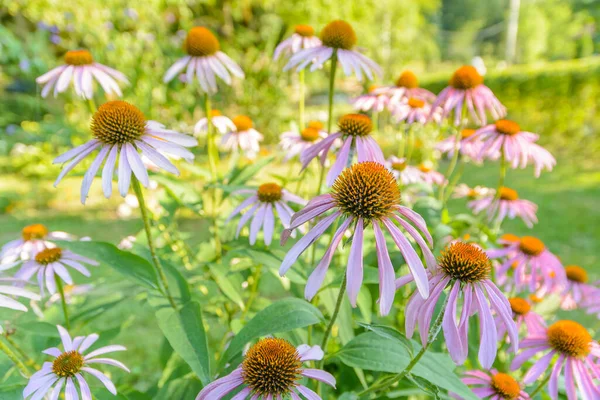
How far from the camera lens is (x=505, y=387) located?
96cm

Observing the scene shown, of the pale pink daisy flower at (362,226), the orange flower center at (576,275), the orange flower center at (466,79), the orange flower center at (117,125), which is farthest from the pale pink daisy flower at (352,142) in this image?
the orange flower center at (576,275)

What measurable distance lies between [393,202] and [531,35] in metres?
26.6

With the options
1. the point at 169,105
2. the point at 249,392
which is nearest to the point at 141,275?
the point at 249,392

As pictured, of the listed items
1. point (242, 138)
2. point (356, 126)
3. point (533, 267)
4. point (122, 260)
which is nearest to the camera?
point (122, 260)

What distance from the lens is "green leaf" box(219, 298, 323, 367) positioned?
31.1 inches

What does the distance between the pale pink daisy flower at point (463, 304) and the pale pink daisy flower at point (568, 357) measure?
0.40 meters

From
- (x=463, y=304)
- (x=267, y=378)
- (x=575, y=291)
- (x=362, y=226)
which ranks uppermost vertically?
(x=362, y=226)

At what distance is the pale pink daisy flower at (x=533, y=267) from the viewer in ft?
4.45

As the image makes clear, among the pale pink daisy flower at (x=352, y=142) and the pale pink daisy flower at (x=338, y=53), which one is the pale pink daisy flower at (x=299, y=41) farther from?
the pale pink daisy flower at (x=352, y=142)

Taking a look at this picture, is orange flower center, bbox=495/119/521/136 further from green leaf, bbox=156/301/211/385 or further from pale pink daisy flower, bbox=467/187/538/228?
green leaf, bbox=156/301/211/385

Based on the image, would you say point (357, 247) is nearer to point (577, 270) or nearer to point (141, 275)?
→ point (141, 275)

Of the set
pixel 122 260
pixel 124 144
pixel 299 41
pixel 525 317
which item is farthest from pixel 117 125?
pixel 525 317

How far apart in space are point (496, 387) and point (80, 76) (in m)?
1.46

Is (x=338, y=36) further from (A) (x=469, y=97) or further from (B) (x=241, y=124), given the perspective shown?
(B) (x=241, y=124)
